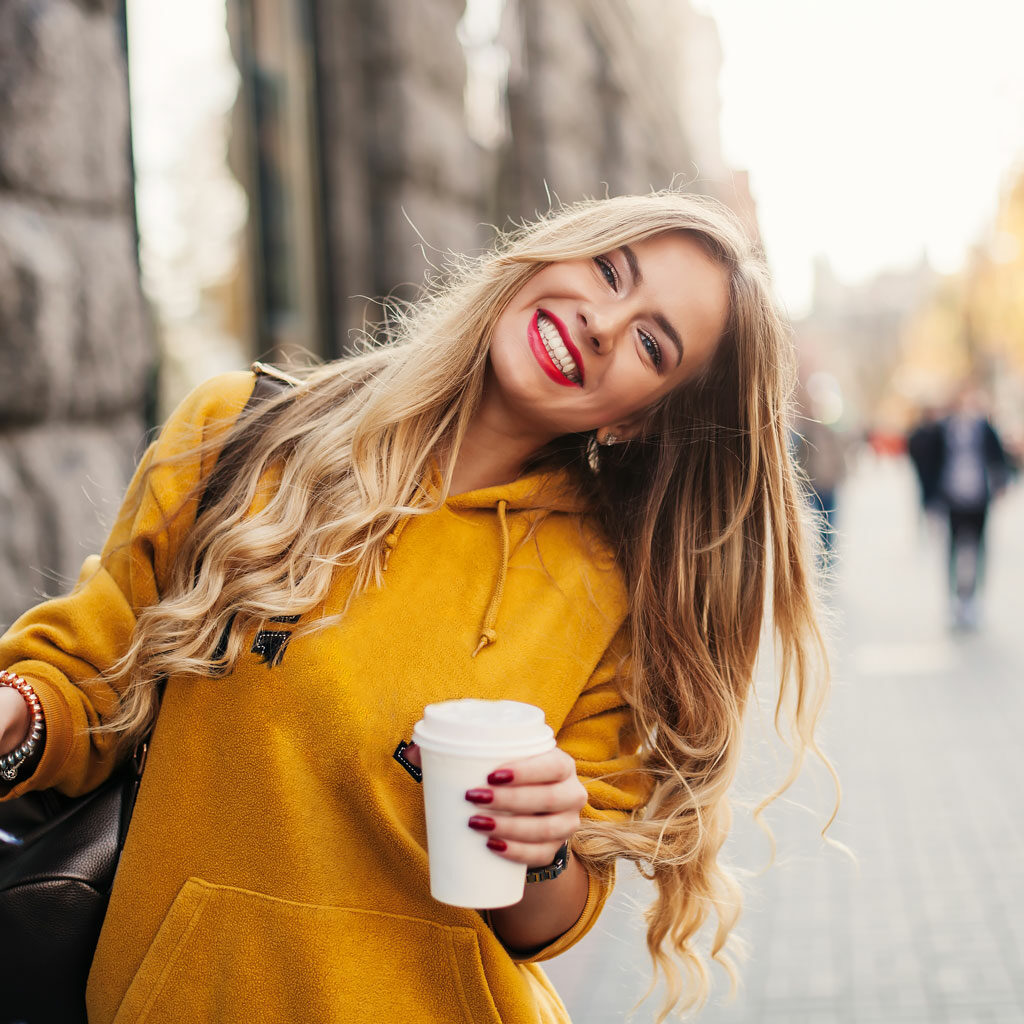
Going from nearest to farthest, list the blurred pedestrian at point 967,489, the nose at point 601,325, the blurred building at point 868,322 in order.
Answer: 1. the nose at point 601,325
2. the blurred pedestrian at point 967,489
3. the blurred building at point 868,322

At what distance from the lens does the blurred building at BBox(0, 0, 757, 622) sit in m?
2.74

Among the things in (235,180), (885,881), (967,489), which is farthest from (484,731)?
(967,489)

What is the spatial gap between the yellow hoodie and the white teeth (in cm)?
41

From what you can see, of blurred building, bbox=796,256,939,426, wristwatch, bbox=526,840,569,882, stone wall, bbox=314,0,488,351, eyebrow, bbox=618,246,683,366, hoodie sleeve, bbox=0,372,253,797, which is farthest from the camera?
blurred building, bbox=796,256,939,426

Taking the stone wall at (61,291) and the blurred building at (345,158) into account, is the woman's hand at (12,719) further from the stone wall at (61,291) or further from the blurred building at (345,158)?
the blurred building at (345,158)

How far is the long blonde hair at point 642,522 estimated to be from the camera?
1814 mm

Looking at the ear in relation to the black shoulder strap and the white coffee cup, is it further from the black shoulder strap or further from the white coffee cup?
Answer: the white coffee cup

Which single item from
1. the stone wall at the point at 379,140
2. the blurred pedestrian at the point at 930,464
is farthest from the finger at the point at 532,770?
the blurred pedestrian at the point at 930,464

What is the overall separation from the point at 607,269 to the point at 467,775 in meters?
1.00

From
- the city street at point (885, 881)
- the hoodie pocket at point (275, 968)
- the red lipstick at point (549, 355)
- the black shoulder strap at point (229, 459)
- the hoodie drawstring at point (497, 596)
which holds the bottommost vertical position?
the city street at point (885, 881)

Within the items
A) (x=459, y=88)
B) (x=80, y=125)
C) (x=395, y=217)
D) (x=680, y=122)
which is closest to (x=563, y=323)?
(x=80, y=125)

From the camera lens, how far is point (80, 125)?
9.48 feet

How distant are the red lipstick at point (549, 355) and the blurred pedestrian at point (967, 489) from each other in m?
8.23

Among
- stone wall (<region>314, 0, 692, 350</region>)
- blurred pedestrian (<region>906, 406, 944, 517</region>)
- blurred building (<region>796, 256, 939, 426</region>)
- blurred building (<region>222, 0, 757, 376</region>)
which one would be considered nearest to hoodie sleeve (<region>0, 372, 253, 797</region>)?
blurred building (<region>222, 0, 757, 376</region>)
